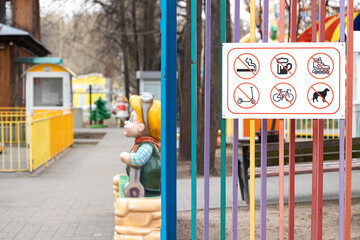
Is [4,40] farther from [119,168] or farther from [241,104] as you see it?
[241,104]

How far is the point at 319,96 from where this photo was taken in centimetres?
350

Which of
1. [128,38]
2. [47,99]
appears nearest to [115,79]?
[128,38]

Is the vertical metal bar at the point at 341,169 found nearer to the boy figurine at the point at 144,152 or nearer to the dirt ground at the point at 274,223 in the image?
the dirt ground at the point at 274,223

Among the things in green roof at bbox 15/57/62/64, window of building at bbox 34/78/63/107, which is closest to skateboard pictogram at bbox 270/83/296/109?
green roof at bbox 15/57/62/64

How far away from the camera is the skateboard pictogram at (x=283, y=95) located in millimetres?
3488

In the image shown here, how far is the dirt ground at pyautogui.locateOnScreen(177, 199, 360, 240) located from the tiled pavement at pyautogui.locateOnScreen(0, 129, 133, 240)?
0.95 m

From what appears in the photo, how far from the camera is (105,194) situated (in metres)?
8.66

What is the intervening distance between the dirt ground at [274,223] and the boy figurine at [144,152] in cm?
73

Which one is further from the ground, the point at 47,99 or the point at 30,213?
the point at 47,99

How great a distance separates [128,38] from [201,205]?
24.1 meters

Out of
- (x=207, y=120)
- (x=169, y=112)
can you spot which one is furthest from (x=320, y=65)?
(x=169, y=112)

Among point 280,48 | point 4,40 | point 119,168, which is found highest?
point 4,40

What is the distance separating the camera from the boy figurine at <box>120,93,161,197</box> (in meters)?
5.36

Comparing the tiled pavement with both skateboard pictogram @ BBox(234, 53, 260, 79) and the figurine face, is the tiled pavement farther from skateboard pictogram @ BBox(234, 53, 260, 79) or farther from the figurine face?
skateboard pictogram @ BBox(234, 53, 260, 79)
